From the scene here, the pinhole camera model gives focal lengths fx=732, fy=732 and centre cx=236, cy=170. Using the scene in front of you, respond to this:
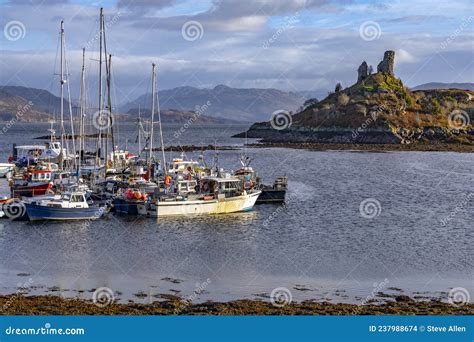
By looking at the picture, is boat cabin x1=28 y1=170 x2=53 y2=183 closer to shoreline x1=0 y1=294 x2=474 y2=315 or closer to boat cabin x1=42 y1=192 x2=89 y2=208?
boat cabin x1=42 y1=192 x2=89 y2=208

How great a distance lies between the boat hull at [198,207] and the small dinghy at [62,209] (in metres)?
3.79

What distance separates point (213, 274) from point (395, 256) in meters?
10.2

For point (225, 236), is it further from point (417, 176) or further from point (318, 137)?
point (318, 137)

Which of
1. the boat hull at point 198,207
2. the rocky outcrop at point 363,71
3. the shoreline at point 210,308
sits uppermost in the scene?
the rocky outcrop at point 363,71

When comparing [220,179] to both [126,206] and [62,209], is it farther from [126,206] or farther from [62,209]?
[62,209]

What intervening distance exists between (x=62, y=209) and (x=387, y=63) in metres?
147

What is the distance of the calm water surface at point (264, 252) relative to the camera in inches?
1153

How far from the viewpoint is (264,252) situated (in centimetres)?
3675

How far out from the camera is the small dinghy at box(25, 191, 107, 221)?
1725 inches

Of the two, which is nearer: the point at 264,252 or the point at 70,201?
the point at 264,252

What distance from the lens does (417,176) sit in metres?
84.1

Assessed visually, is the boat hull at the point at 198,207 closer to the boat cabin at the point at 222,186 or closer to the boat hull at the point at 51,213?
the boat cabin at the point at 222,186

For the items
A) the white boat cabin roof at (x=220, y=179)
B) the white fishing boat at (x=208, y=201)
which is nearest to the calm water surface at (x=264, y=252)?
the white fishing boat at (x=208, y=201)

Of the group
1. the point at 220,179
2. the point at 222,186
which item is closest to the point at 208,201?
the point at 222,186
